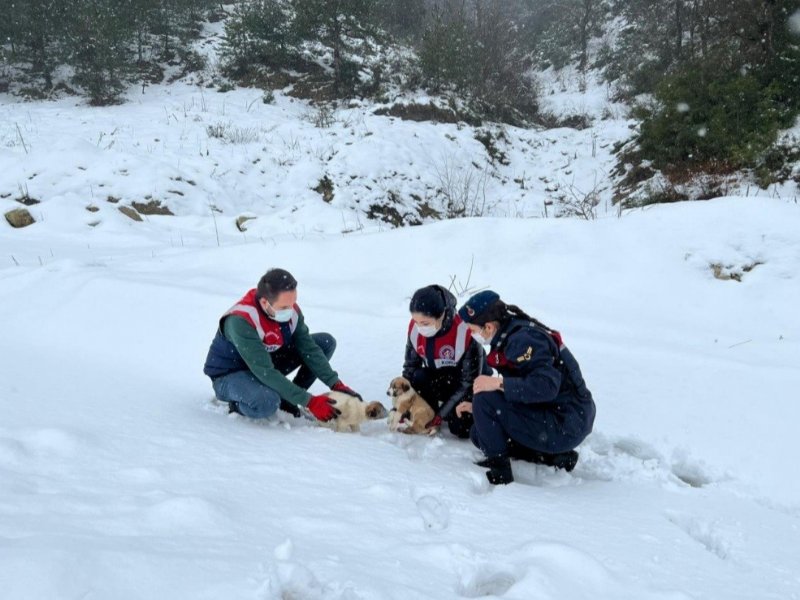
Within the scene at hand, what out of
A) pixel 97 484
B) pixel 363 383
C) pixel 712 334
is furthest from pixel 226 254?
pixel 712 334

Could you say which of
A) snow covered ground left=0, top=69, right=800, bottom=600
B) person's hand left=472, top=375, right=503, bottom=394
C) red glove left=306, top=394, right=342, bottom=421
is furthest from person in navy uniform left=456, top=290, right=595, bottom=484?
red glove left=306, top=394, right=342, bottom=421

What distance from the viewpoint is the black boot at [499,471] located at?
240 centimetres

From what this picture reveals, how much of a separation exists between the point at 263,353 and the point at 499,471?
1392 mm

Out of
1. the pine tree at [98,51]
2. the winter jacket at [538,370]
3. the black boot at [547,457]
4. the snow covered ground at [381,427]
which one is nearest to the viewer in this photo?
the snow covered ground at [381,427]

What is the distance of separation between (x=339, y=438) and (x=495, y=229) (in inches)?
143

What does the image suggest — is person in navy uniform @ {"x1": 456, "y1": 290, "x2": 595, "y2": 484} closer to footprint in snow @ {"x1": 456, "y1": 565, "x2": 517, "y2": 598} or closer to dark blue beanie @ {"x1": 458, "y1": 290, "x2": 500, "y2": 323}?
dark blue beanie @ {"x1": 458, "y1": 290, "x2": 500, "y2": 323}

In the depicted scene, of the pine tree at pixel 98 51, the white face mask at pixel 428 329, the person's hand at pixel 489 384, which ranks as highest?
the pine tree at pixel 98 51

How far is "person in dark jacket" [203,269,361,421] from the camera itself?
2.82 metres

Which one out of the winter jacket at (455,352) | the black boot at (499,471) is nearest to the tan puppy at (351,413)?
the winter jacket at (455,352)

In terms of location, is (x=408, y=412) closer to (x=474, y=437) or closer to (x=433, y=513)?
(x=474, y=437)

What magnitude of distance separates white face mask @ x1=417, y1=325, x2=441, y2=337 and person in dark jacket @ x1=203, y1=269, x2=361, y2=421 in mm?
579

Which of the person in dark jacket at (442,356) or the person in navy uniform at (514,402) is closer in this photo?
the person in navy uniform at (514,402)

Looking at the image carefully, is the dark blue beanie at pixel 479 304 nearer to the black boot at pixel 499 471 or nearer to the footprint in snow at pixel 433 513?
the black boot at pixel 499 471

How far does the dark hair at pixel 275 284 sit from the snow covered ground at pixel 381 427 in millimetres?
739
